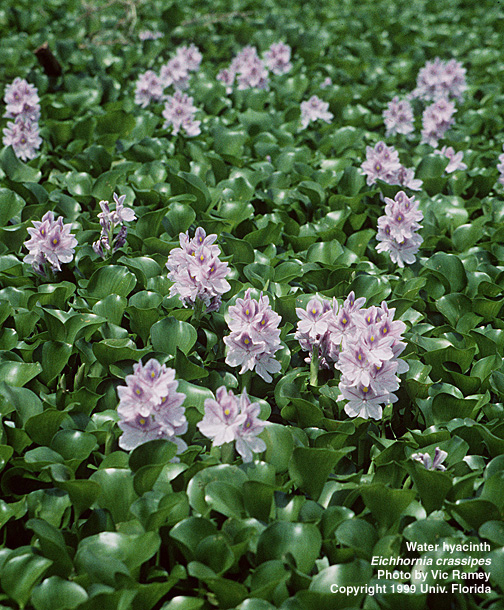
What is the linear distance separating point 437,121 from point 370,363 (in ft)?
9.59

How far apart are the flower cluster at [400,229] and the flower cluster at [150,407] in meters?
1.48

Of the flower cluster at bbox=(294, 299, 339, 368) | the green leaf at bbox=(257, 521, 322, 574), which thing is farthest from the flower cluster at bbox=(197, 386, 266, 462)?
the flower cluster at bbox=(294, 299, 339, 368)

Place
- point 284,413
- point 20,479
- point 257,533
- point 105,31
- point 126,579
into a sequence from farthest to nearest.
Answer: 1. point 105,31
2. point 284,413
3. point 20,479
4. point 257,533
5. point 126,579

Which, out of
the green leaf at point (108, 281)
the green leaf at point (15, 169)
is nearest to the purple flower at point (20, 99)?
the green leaf at point (15, 169)

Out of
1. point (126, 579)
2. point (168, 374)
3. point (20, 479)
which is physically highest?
point (168, 374)

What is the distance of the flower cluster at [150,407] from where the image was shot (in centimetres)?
200

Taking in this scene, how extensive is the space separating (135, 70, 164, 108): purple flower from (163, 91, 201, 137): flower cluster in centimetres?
49

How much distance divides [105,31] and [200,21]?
3.44 ft

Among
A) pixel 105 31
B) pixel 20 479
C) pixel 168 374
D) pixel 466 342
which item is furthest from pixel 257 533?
pixel 105 31

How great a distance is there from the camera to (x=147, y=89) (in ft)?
16.4

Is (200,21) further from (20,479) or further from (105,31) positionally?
(20,479)

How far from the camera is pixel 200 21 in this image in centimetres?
721

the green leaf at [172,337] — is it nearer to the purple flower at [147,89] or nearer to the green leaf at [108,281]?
the green leaf at [108,281]

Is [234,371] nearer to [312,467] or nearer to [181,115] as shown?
[312,467]
